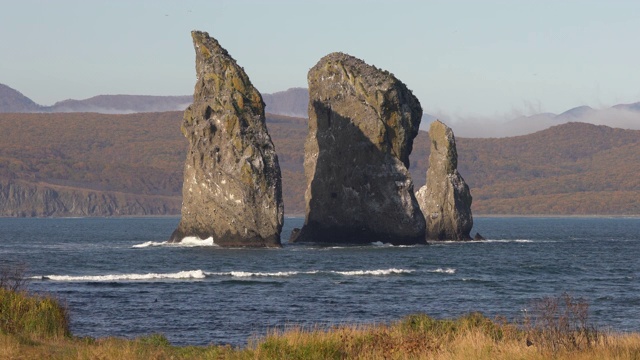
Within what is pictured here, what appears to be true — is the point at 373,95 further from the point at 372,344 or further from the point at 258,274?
the point at 372,344

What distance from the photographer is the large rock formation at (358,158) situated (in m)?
97.6

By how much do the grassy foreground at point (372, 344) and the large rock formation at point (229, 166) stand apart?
5898cm

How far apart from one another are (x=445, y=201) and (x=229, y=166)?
2755cm

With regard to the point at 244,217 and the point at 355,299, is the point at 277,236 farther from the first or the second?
the point at 355,299

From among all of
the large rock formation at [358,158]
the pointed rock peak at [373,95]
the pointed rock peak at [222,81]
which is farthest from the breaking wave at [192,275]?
the pointed rock peak at [373,95]

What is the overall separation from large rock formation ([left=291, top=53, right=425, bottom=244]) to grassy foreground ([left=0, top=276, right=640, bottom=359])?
68953 millimetres

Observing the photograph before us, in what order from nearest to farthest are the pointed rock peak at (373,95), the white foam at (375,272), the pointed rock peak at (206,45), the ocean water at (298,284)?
the ocean water at (298,284) < the white foam at (375,272) < the pointed rock peak at (206,45) < the pointed rock peak at (373,95)

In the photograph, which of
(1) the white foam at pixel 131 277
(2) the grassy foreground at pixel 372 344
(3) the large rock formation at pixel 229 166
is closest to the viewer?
(2) the grassy foreground at pixel 372 344

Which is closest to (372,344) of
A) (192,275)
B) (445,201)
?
(192,275)

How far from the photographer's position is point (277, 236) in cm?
8869

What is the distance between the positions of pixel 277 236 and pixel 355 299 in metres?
39.8

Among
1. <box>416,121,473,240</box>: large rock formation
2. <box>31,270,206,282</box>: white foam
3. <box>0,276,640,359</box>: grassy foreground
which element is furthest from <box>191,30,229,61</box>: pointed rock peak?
<box>0,276,640,359</box>: grassy foreground

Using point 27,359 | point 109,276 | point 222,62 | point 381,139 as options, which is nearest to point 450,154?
point 381,139

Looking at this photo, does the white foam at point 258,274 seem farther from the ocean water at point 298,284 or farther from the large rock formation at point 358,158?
the large rock formation at point 358,158
